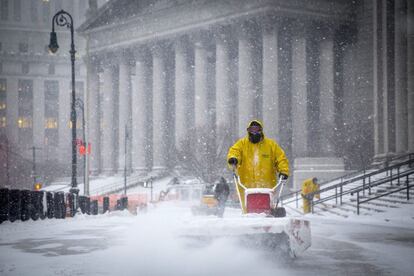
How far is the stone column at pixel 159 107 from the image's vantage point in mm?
82312

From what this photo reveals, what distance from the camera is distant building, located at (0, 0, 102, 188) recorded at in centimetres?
12719

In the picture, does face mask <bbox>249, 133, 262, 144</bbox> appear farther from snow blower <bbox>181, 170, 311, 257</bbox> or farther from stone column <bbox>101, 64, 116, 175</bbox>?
stone column <bbox>101, 64, 116, 175</bbox>

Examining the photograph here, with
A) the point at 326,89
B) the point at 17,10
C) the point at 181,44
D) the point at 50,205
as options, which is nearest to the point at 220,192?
the point at 50,205

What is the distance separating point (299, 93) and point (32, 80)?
233ft

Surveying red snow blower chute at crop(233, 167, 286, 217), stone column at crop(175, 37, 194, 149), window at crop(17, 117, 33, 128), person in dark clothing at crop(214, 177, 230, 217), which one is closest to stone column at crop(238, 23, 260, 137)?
stone column at crop(175, 37, 194, 149)

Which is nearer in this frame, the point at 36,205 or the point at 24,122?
the point at 36,205

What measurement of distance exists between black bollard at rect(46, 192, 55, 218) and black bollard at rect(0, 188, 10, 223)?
3597mm

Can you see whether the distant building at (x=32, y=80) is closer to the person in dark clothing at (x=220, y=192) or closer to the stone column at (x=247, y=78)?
the stone column at (x=247, y=78)

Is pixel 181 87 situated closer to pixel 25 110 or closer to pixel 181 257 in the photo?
pixel 25 110

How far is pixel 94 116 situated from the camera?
9100cm

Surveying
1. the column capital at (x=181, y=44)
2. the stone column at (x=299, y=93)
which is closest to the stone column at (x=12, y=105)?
the column capital at (x=181, y=44)

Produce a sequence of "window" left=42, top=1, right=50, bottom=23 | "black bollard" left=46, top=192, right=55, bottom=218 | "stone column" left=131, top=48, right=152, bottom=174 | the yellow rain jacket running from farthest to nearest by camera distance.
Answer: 1. "window" left=42, top=1, right=50, bottom=23
2. "stone column" left=131, top=48, right=152, bottom=174
3. the yellow rain jacket
4. "black bollard" left=46, top=192, right=55, bottom=218

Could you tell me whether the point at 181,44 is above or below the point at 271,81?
above

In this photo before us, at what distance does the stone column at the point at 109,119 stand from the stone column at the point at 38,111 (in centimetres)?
3855
